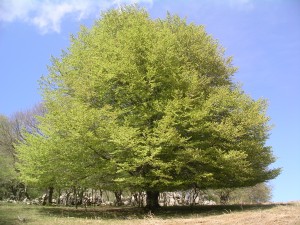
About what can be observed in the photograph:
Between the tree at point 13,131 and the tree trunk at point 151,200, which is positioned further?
the tree at point 13,131

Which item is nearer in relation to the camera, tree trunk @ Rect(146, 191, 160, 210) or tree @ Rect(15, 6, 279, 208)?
tree @ Rect(15, 6, 279, 208)

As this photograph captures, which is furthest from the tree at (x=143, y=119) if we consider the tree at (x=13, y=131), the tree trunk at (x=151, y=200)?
the tree at (x=13, y=131)

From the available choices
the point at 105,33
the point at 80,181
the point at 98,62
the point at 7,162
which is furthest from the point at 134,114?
the point at 7,162

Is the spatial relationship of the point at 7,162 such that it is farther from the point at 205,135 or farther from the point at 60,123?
the point at 205,135

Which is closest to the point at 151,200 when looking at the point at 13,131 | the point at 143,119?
the point at 143,119

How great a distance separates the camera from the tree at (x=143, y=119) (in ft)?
59.2

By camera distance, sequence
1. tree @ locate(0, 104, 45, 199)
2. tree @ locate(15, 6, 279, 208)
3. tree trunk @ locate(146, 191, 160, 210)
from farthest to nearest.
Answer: tree @ locate(0, 104, 45, 199) → tree trunk @ locate(146, 191, 160, 210) → tree @ locate(15, 6, 279, 208)

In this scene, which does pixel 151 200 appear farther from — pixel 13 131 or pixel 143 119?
pixel 13 131

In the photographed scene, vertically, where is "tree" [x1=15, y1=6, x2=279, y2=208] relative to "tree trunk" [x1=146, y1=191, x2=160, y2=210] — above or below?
above

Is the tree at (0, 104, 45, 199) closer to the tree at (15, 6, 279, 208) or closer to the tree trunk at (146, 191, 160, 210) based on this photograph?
the tree at (15, 6, 279, 208)

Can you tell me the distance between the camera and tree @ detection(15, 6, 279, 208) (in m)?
18.0

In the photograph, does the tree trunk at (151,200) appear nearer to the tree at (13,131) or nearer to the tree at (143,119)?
the tree at (143,119)

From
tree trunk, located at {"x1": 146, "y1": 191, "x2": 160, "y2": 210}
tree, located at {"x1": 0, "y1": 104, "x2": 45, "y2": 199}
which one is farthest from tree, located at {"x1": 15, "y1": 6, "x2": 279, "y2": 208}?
tree, located at {"x1": 0, "y1": 104, "x2": 45, "y2": 199}

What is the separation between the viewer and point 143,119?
62.3 feet
